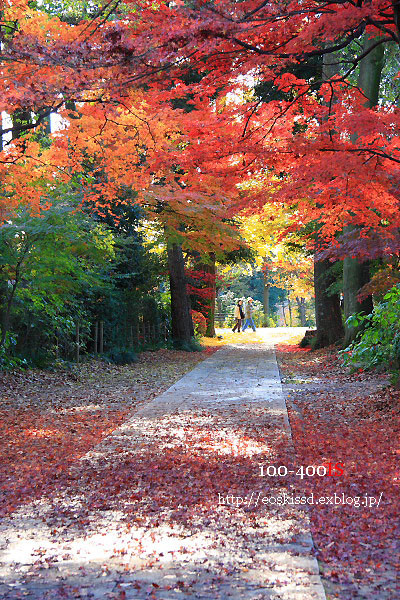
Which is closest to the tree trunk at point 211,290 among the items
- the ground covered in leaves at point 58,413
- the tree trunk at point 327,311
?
the tree trunk at point 327,311

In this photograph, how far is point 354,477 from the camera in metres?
4.37

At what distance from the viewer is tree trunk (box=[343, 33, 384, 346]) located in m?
11.8

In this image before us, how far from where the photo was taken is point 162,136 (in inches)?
403

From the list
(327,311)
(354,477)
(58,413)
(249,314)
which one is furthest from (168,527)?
(249,314)

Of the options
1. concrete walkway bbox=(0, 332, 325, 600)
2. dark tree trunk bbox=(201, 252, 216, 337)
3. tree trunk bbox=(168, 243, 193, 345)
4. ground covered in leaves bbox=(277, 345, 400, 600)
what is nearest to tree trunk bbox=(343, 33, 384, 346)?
ground covered in leaves bbox=(277, 345, 400, 600)

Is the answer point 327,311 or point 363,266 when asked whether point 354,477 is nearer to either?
point 363,266

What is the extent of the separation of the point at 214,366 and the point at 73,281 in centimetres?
401

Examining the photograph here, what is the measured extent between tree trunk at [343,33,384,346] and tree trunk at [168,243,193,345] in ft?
21.5

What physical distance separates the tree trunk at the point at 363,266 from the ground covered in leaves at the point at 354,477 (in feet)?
9.75

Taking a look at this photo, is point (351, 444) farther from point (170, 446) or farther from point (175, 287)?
point (175, 287)

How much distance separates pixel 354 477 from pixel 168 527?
1642mm

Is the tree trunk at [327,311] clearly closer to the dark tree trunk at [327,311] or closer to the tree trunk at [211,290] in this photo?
the dark tree trunk at [327,311]

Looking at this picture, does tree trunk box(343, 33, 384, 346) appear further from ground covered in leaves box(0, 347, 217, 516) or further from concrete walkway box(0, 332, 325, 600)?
concrete walkway box(0, 332, 325, 600)

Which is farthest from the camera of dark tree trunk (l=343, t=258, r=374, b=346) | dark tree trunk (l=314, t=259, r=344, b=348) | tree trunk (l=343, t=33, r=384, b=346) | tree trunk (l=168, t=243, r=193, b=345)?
tree trunk (l=168, t=243, r=193, b=345)
